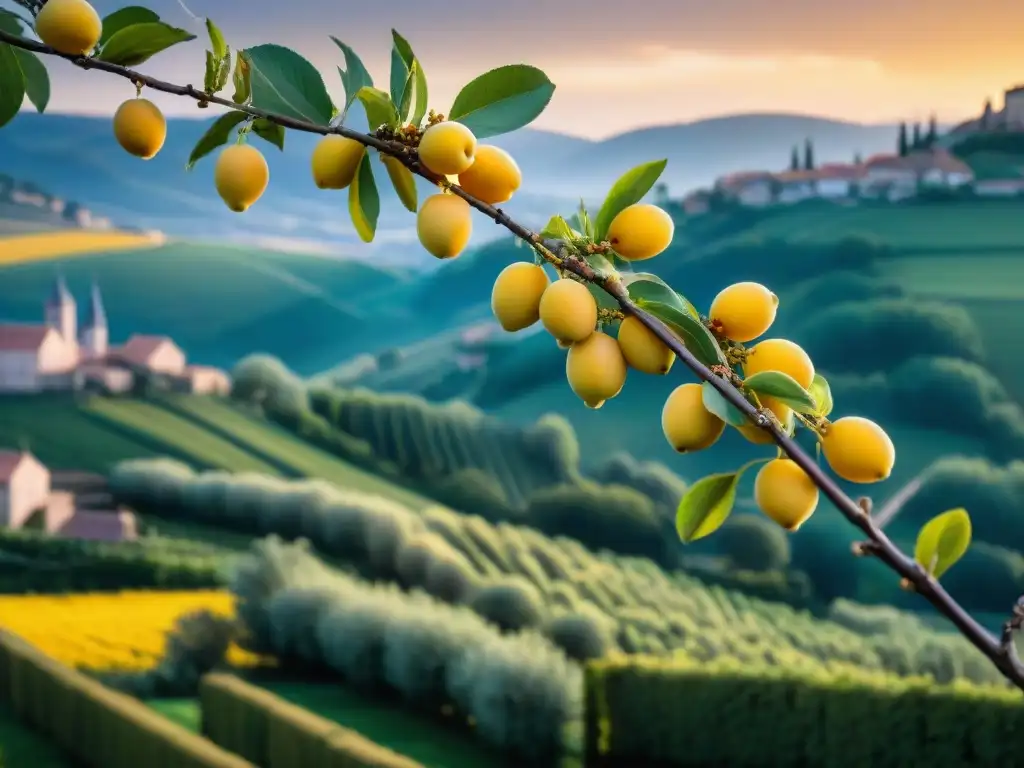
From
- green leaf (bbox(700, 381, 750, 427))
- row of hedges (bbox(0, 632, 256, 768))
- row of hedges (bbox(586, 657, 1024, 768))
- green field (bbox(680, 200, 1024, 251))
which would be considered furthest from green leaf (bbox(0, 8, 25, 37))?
green field (bbox(680, 200, 1024, 251))

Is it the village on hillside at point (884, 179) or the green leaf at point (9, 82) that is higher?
the village on hillside at point (884, 179)

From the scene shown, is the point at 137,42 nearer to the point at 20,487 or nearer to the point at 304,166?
the point at 20,487

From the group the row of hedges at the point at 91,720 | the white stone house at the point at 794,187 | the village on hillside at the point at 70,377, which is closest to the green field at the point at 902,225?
the white stone house at the point at 794,187

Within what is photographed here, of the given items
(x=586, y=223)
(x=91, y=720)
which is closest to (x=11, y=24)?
(x=586, y=223)

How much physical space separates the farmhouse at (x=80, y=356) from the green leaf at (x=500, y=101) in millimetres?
7931

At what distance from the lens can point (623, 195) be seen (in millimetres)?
477

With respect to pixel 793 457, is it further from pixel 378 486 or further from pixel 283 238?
pixel 283 238

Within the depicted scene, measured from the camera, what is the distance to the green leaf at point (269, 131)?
564mm

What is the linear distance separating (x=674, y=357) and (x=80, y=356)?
820 cm

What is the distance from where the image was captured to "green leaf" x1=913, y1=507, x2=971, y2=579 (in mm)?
401

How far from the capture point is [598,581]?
8.12m

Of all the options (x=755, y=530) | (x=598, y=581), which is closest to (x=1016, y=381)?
(x=755, y=530)

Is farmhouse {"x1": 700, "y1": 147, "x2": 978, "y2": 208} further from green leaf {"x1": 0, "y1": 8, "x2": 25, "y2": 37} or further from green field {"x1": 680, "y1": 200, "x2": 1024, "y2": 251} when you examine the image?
green leaf {"x1": 0, "y1": 8, "x2": 25, "y2": 37}

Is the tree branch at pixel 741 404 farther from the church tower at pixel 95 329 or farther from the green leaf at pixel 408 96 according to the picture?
the church tower at pixel 95 329
